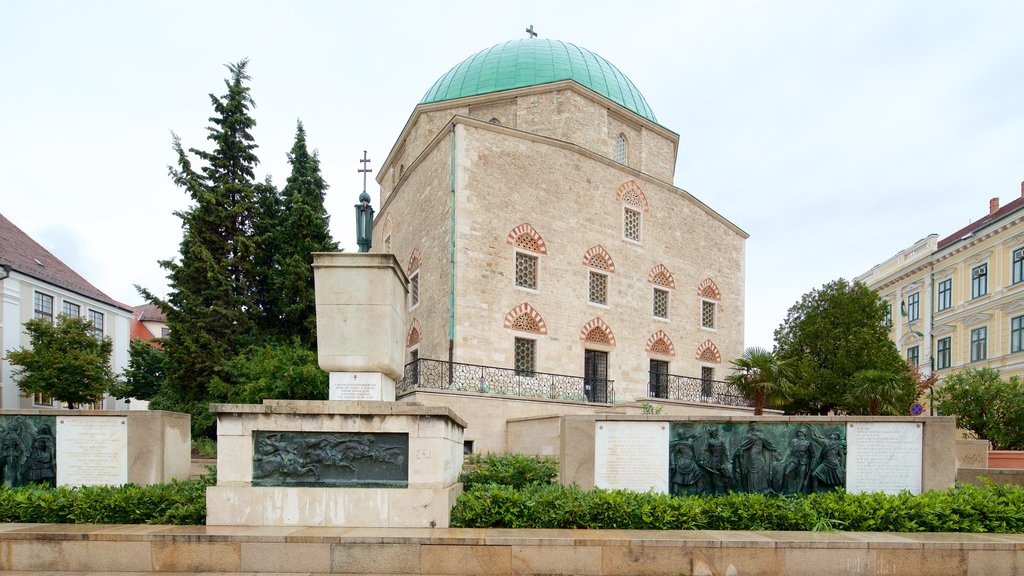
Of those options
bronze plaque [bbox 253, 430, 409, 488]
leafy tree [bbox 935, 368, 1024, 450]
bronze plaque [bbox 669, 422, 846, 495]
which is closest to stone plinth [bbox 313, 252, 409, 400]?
bronze plaque [bbox 253, 430, 409, 488]

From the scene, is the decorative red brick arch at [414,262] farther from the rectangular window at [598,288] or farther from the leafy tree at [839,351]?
the leafy tree at [839,351]

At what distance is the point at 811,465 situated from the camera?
7766 mm

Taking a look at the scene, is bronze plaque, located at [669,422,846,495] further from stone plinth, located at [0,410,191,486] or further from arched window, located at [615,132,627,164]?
arched window, located at [615,132,627,164]

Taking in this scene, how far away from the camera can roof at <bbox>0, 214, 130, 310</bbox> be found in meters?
26.9

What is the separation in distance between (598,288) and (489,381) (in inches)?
232

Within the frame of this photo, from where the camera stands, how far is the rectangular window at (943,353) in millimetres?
33375

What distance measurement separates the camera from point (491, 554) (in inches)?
241

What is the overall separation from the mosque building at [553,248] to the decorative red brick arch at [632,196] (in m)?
0.08

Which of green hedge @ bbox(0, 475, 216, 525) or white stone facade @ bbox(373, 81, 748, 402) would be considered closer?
green hedge @ bbox(0, 475, 216, 525)

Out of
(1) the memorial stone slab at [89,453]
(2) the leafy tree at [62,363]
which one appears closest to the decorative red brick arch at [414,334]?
(1) the memorial stone slab at [89,453]

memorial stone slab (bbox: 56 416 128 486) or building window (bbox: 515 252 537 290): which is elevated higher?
building window (bbox: 515 252 537 290)

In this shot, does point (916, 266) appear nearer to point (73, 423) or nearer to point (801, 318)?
point (801, 318)

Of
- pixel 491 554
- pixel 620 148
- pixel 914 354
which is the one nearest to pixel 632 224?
pixel 620 148

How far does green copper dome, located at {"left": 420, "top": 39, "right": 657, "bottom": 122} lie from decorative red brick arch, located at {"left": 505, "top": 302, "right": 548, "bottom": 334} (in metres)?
8.91
